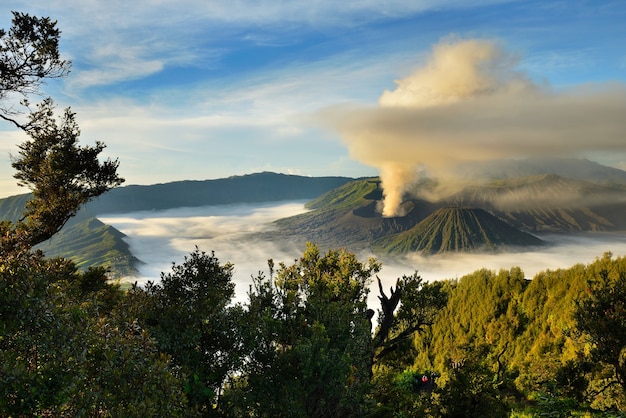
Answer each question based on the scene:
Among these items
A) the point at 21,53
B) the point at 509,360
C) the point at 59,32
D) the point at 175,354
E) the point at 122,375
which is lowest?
the point at 509,360

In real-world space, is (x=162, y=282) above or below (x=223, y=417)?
above

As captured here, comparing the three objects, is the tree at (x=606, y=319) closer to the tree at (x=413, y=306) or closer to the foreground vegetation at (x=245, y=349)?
the foreground vegetation at (x=245, y=349)

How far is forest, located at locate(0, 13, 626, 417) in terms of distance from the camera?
8.91 m

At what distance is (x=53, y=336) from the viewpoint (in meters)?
8.88

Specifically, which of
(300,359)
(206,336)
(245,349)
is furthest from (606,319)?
(206,336)

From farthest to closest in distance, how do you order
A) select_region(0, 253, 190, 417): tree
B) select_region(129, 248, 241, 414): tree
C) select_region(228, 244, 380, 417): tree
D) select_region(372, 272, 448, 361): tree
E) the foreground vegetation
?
select_region(372, 272, 448, 361): tree → select_region(228, 244, 380, 417): tree → select_region(129, 248, 241, 414): tree → the foreground vegetation → select_region(0, 253, 190, 417): tree

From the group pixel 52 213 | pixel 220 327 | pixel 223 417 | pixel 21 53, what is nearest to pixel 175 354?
pixel 220 327

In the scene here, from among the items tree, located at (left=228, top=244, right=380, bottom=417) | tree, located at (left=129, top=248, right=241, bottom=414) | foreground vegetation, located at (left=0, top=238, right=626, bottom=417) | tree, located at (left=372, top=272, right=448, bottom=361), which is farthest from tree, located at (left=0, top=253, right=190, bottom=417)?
tree, located at (left=372, top=272, right=448, bottom=361)

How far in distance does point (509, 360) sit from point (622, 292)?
27591mm

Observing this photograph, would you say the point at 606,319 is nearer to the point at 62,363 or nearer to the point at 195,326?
the point at 195,326

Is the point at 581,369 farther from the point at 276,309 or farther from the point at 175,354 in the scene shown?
the point at 175,354

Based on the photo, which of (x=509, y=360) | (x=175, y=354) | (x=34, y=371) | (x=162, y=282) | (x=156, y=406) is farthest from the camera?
(x=509, y=360)

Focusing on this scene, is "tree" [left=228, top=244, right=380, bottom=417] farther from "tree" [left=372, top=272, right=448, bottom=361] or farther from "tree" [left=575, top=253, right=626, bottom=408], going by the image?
"tree" [left=372, top=272, right=448, bottom=361]

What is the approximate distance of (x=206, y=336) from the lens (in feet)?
50.6
